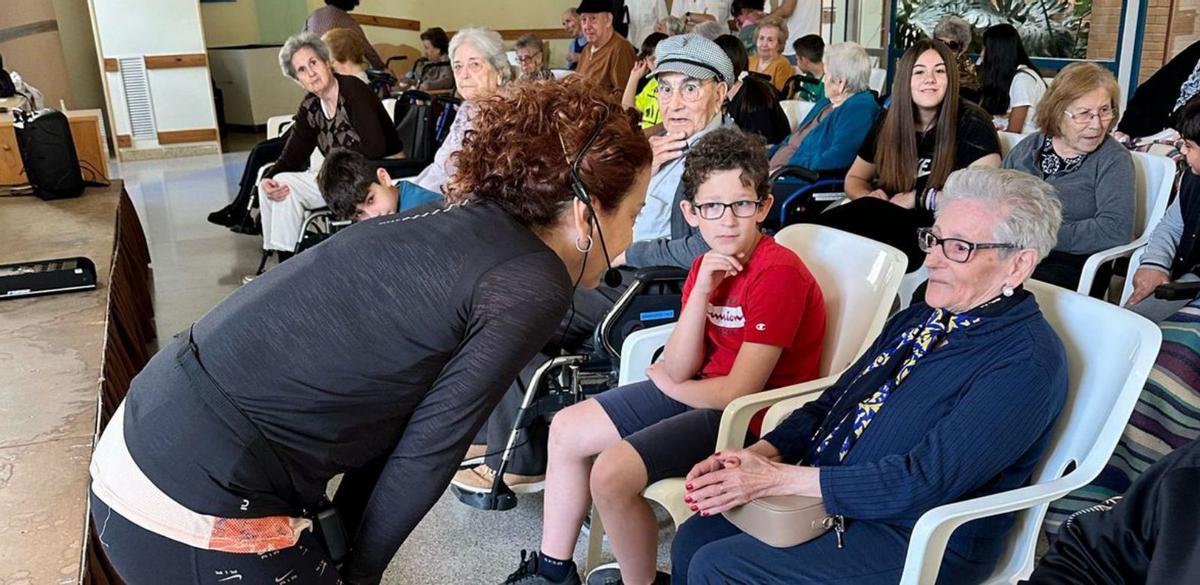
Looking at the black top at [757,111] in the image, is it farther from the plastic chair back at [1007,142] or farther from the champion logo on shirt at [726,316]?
the champion logo on shirt at [726,316]

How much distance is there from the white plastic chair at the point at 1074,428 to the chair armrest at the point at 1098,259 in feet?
3.84

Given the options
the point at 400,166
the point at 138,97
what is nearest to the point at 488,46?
the point at 400,166

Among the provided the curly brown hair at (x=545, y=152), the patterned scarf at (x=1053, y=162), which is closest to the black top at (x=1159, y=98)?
→ the patterned scarf at (x=1053, y=162)

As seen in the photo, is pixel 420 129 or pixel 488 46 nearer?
pixel 488 46

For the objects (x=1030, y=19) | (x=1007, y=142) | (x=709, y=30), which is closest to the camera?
(x=1007, y=142)

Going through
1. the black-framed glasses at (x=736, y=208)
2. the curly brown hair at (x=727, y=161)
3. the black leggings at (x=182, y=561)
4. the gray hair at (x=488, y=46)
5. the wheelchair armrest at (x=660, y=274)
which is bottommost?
the wheelchair armrest at (x=660, y=274)

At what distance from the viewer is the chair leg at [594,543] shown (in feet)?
7.14

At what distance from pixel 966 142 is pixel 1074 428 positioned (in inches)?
75.4

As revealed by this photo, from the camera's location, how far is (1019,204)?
1620 millimetres

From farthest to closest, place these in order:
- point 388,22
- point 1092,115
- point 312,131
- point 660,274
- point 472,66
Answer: point 388,22 → point 312,131 → point 472,66 → point 1092,115 → point 660,274

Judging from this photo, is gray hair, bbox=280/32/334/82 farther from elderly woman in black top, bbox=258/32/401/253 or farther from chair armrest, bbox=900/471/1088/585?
chair armrest, bbox=900/471/1088/585

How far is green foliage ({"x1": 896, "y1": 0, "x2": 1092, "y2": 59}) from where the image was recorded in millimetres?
5473

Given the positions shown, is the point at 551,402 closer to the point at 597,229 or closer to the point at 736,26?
the point at 597,229

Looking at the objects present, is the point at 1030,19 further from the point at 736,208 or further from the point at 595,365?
the point at 736,208
